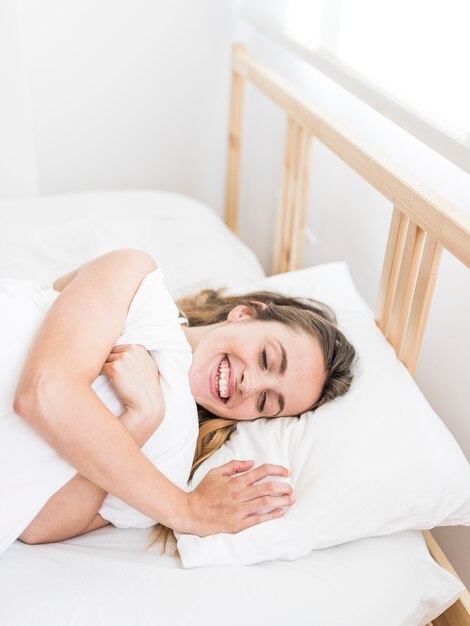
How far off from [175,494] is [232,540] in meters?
0.11

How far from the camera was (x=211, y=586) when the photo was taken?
3.23 ft

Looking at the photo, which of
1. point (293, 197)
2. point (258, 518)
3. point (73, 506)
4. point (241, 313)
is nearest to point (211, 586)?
point (258, 518)

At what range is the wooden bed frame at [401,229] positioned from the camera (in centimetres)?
115

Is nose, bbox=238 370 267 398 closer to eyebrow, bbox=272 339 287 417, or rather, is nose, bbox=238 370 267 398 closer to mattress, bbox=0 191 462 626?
eyebrow, bbox=272 339 287 417

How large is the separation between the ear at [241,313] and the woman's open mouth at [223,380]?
101mm

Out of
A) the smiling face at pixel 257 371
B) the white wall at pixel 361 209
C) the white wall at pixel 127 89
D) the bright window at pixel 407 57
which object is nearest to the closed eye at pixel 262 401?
the smiling face at pixel 257 371

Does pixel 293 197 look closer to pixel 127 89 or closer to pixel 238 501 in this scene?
pixel 127 89

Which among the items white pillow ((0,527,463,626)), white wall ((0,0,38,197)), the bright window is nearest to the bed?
white pillow ((0,527,463,626))

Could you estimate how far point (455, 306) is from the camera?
132 cm

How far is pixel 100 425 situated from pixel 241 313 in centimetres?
41

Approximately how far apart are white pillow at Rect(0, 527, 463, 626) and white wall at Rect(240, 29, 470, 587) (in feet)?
0.85

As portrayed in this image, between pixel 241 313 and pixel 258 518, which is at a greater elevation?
pixel 241 313

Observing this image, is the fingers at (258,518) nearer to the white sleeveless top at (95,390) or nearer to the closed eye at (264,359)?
the white sleeveless top at (95,390)

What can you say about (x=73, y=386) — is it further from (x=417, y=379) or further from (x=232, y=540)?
(x=417, y=379)
